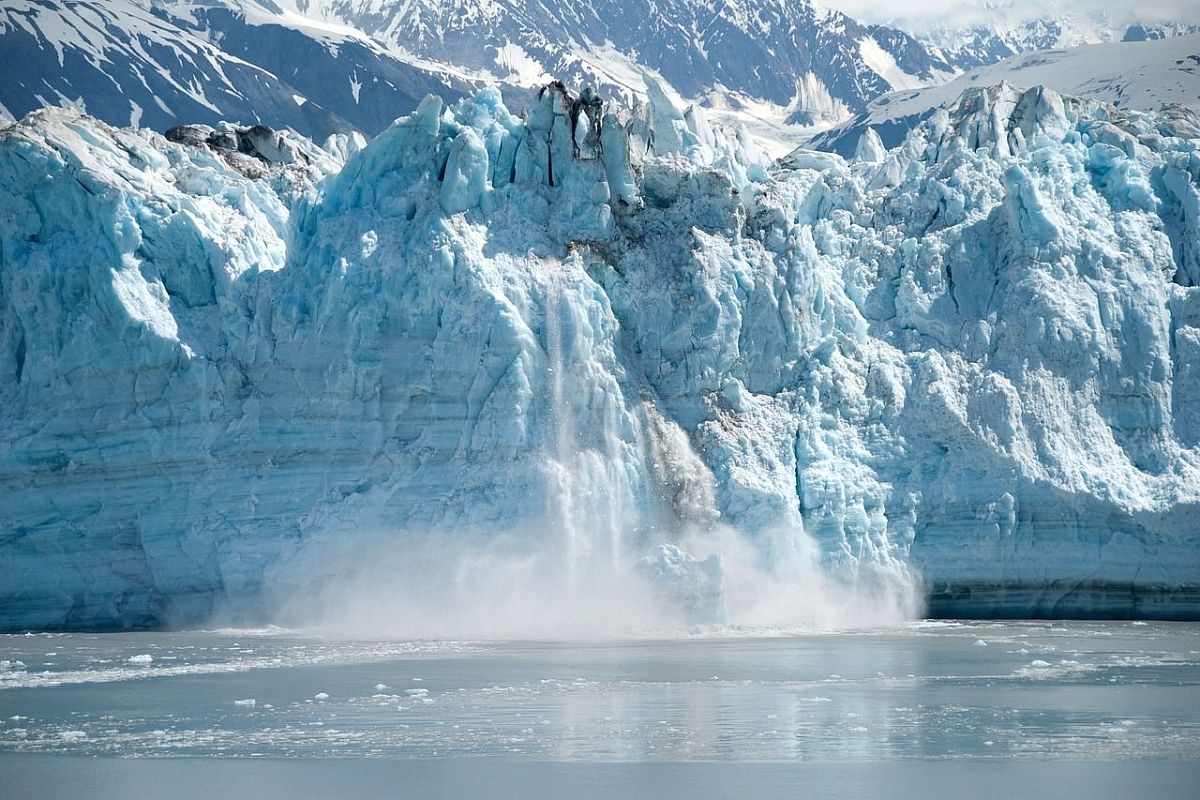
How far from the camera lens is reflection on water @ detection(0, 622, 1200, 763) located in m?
15.8

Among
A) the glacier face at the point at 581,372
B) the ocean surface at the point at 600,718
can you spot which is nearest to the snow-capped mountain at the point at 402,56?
the glacier face at the point at 581,372

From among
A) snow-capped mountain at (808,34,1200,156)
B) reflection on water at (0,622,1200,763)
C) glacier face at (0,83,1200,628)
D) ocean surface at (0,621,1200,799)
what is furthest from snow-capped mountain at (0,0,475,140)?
ocean surface at (0,621,1200,799)

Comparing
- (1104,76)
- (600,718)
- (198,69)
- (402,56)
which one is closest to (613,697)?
(600,718)

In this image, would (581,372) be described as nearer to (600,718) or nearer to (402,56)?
(600,718)

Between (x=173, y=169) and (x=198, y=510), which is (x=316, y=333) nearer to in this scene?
(x=198, y=510)

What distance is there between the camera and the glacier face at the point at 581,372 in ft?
94.0

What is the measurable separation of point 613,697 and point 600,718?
1.76 metres

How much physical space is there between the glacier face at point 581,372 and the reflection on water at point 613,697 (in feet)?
7.80

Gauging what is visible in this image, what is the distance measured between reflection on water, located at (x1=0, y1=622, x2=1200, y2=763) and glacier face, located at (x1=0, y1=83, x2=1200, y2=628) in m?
2.38

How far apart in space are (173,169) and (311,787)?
20851 millimetres

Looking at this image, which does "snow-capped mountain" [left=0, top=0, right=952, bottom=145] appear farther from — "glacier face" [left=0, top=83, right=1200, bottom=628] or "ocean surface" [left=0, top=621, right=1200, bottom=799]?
"ocean surface" [left=0, top=621, right=1200, bottom=799]

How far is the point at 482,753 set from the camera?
50.4ft

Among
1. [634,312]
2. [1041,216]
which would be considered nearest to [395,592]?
[634,312]

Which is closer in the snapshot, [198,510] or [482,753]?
[482,753]
